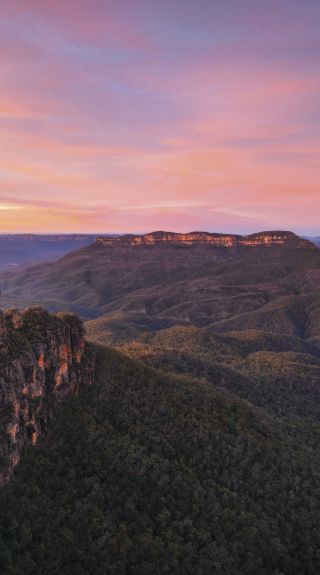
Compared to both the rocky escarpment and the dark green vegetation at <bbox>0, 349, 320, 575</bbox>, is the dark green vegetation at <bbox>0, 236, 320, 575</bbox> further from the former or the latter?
the rocky escarpment

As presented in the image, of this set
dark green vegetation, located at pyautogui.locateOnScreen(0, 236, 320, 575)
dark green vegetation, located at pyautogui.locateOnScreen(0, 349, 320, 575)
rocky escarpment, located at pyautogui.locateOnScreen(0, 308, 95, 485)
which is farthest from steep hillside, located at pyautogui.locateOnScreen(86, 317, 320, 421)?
rocky escarpment, located at pyautogui.locateOnScreen(0, 308, 95, 485)

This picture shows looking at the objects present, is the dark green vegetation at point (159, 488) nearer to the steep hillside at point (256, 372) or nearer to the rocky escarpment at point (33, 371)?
the rocky escarpment at point (33, 371)

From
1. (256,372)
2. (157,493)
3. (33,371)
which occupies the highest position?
(33,371)

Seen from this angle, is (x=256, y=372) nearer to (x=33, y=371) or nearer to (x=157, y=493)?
(x=157, y=493)

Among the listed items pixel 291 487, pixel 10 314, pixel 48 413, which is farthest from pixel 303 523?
pixel 10 314

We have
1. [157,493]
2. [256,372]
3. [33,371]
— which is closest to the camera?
[157,493]

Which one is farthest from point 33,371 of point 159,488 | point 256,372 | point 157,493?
point 256,372
